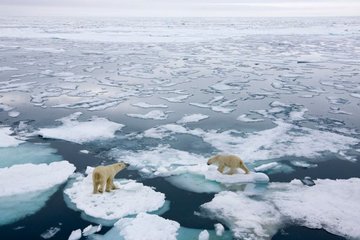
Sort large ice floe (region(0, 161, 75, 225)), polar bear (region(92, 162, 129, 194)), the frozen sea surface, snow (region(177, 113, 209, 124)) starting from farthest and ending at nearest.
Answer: snow (region(177, 113, 209, 124))
polar bear (region(92, 162, 129, 194))
large ice floe (region(0, 161, 75, 225))
the frozen sea surface

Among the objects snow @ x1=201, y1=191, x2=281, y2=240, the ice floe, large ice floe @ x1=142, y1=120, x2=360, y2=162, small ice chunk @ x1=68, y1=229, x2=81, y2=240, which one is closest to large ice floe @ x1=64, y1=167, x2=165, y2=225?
small ice chunk @ x1=68, y1=229, x2=81, y2=240

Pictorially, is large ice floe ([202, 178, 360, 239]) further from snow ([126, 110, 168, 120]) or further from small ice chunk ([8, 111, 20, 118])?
small ice chunk ([8, 111, 20, 118])

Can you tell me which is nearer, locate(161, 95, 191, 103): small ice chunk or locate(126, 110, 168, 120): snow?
locate(126, 110, 168, 120): snow

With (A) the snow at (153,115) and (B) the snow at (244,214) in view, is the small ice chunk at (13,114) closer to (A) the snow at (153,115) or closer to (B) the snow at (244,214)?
(A) the snow at (153,115)

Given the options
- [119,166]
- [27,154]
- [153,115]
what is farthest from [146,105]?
[119,166]

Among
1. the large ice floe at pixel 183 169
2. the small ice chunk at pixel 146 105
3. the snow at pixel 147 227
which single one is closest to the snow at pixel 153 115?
the small ice chunk at pixel 146 105

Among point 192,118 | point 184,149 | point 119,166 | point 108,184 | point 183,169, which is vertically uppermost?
point 119,166

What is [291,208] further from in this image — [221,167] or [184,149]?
[184,149]
